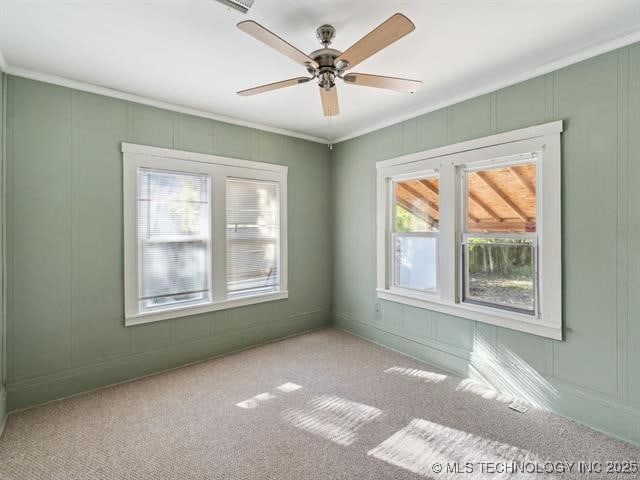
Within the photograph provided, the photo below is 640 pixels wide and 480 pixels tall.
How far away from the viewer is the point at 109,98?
2912 millimetres

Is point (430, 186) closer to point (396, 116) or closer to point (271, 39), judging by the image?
point (396, 116)

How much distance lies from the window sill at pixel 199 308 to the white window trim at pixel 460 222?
52.5 inches

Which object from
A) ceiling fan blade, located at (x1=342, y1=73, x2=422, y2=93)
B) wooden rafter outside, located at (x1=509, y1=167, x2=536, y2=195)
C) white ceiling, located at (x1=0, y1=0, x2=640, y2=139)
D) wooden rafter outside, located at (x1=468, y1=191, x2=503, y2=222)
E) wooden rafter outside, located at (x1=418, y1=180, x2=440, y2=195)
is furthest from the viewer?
wooden rafter outside, located at (x1=418, y1=180, x2=440, y2=195)

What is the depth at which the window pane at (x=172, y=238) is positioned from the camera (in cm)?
312

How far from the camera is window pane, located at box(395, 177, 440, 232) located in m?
3.41

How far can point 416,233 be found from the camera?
11.8 ft

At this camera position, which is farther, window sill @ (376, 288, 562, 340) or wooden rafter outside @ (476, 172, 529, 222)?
wooden rafter outside @ (476, 172, 529, 222)

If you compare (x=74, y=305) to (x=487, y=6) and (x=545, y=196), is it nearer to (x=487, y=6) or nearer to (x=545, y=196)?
(x=487, y=6)

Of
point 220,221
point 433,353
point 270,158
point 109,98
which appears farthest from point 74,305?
point 433,353

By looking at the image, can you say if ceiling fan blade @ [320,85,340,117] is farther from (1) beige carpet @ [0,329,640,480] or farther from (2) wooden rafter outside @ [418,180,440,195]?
(1) beige carpet @ [0,329,640,480]

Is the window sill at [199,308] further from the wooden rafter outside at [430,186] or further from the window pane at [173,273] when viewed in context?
the wooden rafter outside at [430,186]

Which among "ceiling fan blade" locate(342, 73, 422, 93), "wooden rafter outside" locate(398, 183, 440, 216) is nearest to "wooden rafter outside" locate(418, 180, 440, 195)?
"wooden rafter outside" locate(398, 183, 440, 216)

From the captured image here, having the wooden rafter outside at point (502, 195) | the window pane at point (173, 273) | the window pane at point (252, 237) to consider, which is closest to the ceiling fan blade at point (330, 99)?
the wooden rafter outside at point (502, 195)

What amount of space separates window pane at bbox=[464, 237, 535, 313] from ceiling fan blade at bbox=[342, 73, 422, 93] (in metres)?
1.59
